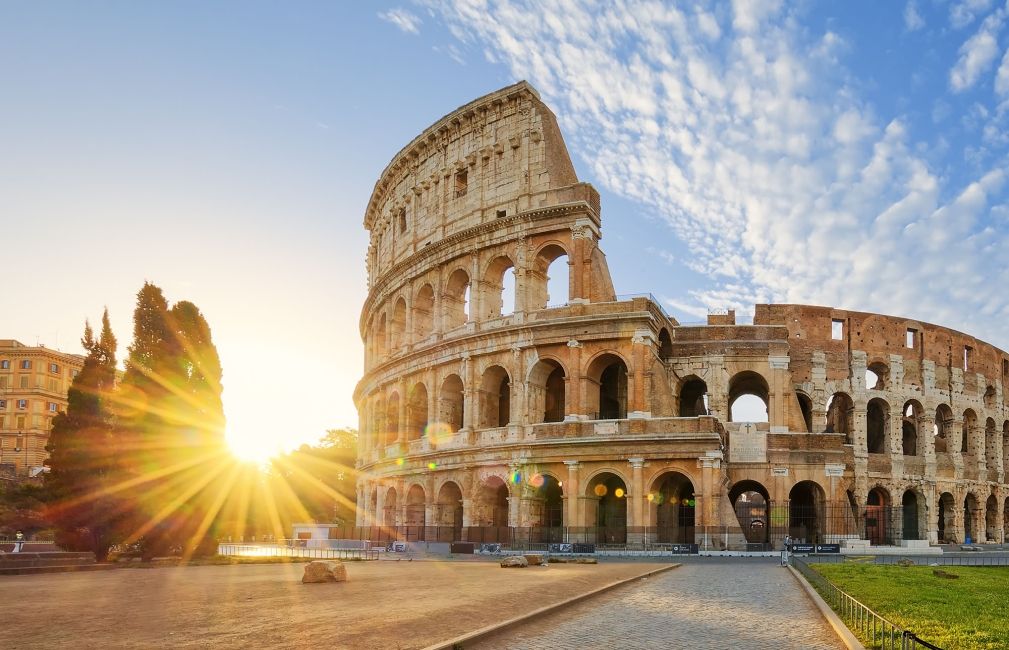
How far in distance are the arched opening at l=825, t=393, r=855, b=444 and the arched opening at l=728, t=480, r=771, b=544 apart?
5475mm

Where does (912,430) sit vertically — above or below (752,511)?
above

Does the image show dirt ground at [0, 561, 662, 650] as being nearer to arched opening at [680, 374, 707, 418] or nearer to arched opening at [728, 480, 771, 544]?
arched opening at [728, 480, 771, 544]

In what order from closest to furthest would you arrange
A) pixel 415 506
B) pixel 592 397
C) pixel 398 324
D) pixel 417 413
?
pixel 592 397 < pixel 415 506 < pixel 417 413 < pixel 398 324

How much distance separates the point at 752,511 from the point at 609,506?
2584 centimetres

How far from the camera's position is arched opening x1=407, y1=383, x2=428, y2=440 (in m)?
41.9

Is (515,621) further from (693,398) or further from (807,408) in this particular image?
(807,408)

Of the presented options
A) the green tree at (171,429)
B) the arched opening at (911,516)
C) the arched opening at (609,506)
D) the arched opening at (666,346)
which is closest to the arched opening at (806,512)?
the arched opening at (911,516)

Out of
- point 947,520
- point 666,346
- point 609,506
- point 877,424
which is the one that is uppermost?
point 666,346

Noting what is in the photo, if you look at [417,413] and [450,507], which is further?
[417,413]

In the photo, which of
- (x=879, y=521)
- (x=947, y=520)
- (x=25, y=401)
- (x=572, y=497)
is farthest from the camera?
(x=25, y=401)

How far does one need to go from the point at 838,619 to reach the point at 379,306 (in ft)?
128

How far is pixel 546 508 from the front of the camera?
36844 mm

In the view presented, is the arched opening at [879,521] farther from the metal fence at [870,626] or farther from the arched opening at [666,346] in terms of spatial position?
the metal fence at [870,626]

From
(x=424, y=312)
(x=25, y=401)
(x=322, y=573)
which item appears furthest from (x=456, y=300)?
(x=25, y=401)
